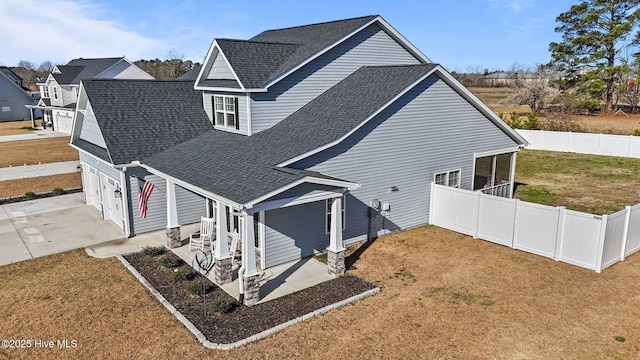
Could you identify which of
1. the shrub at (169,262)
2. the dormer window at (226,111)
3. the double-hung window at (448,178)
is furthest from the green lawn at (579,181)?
the shrub at (169,262)

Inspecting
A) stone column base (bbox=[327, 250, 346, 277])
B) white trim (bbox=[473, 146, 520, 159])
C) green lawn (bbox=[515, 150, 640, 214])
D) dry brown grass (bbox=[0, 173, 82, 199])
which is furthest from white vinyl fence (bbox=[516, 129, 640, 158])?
dry brown grass (bbox=[0, 173, 82, 199])

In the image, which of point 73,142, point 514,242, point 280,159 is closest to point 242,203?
point 280,159

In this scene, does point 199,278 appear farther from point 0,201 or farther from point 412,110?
point 0,201

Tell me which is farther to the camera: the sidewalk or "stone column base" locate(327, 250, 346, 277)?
the sidewalk

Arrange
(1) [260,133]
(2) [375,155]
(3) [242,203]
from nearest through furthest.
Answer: (3) [242,203] → (2) [375,155] → (1) [260,133]

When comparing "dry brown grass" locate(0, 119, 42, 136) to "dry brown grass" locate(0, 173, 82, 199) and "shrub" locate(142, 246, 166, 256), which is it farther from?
"shrub" locate(142, 246, 166, 256)

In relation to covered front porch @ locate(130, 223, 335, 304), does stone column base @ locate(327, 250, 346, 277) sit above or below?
above
